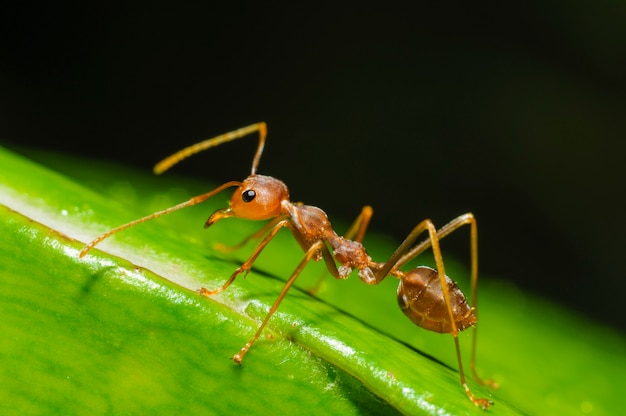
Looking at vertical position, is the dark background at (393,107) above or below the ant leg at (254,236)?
above

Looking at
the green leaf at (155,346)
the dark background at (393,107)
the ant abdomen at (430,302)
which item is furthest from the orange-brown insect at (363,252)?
the dark background at (393,107)

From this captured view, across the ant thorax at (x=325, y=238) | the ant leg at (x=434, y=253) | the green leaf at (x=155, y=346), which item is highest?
the ant leg at (x=434, y=253)

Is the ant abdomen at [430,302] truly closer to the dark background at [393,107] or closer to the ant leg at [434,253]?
the ant leg at [434,253]

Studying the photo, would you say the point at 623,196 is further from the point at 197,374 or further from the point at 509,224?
the point at 197,374

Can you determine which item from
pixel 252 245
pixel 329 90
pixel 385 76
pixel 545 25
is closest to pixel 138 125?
pixel 329 90

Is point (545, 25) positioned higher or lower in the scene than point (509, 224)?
higher
